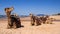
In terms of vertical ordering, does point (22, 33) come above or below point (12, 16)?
below

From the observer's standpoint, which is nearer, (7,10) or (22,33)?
(22,33)

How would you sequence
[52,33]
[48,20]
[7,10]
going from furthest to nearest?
[48,20] < [7,10] < [52,33]

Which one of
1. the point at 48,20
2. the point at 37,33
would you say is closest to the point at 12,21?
the point at 37,33

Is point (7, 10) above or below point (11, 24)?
above

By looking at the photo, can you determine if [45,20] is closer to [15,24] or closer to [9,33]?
[15,24]

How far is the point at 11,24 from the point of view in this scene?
15.1 m

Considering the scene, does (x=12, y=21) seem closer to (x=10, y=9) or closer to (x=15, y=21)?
(x=15, y=21)

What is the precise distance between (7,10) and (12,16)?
104 centimetres

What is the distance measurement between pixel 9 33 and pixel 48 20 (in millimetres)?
8465

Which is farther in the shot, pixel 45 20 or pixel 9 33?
pixel 45 20

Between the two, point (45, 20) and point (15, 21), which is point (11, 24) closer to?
point (15, 21)

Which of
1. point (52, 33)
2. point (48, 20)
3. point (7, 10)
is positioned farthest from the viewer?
point (48, 20)

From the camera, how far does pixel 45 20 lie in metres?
19.8

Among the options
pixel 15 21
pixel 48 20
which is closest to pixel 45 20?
pixel 48 20
